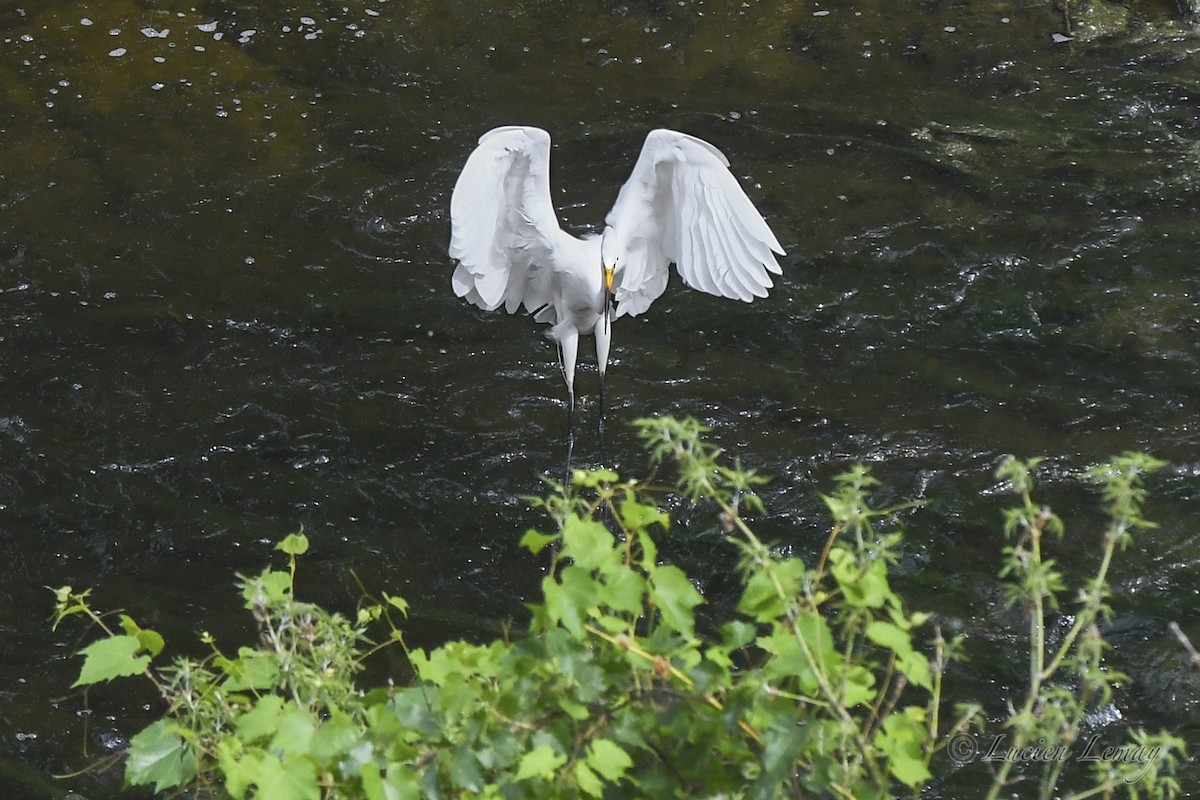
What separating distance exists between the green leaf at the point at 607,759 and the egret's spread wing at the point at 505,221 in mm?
Answer: 2661

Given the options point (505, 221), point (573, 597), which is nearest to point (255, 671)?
point (573, 597)

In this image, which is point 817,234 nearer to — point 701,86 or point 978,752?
point 701,86

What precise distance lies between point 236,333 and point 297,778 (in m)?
3.71

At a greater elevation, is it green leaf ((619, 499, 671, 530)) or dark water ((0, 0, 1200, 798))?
green leaf ((619, 499, 671, 530))

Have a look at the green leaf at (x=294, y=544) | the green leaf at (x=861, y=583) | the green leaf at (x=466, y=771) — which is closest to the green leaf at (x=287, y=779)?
the green leaf at (x=466, y=771)

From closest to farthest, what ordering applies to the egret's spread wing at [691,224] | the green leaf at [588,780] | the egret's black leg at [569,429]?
the green leaf at [588,780]
the egret's spread wing at [691,224]
the egret's black leg at [569,429]

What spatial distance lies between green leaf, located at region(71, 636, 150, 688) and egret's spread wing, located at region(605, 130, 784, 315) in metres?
2.73

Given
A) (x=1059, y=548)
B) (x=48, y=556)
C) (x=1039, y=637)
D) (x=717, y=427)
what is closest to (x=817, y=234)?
(x=717, y=427)

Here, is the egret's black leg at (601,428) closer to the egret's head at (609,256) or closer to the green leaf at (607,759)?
the egret's head at (609,256)

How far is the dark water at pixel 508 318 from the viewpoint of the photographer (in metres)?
3.96

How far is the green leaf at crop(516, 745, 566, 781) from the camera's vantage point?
4.68 ft

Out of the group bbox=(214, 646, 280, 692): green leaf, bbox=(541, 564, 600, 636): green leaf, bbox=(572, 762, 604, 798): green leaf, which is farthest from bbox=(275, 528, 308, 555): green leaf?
bbox=(572, 762, 604, 798): green leaf

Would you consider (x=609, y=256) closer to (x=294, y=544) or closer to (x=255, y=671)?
(x=294, y=544)

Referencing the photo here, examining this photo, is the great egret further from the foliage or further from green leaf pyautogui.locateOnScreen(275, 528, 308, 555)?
the foliage
